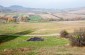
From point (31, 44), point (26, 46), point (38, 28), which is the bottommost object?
point (38, 28)

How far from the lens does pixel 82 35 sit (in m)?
32.3

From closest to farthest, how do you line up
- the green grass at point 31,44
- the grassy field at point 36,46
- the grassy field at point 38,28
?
1. the grassy field at point 36,46
2. the green grass at point 31,44
3. the grassy field at point 38,28

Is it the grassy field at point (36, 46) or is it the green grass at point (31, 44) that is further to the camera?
the green grass at point (31, 44)

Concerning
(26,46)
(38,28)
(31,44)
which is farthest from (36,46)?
(38,28)

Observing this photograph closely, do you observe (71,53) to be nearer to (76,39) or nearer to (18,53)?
(18,53)

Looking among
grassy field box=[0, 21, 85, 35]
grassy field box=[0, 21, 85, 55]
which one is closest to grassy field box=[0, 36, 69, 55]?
grassy field box=[0, 21, 85, 55]

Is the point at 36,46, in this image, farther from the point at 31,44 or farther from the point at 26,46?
the point at 31,44

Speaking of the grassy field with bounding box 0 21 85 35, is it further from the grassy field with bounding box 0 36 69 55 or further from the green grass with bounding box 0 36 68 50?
the grassy field with bounding box 0 36 69 55

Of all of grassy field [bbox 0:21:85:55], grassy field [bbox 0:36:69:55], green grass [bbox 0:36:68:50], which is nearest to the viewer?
grassy field [bbox 0:21:85:55]

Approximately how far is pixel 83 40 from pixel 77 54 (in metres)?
9.04

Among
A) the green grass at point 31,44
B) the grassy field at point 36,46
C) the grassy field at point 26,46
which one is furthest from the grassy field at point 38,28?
the grassy field at point 26,46

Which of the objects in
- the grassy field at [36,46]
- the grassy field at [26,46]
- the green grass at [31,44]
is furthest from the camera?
the green grass at [31,44]

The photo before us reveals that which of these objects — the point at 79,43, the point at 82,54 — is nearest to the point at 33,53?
the point at 82,54

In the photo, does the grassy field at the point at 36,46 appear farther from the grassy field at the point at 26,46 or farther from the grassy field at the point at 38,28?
the grassy field at the point at 38,28
